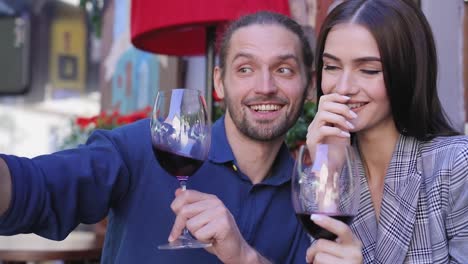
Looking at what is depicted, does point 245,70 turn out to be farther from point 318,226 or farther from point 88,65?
point 88,65

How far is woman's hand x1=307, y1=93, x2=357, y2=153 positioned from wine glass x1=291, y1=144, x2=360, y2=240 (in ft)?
0.55

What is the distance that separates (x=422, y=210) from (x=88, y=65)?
17.5 feet

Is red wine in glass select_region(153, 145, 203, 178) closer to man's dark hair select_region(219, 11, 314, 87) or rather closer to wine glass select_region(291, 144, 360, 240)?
wine glass select_region(291, 144, 360, 240)

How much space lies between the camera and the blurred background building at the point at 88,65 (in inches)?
86.7

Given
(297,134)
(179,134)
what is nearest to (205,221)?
(179,134)

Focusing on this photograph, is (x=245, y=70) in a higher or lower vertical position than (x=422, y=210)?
higher

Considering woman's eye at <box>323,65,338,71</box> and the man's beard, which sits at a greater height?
woman's eye at <box>323,65,338,71</box>

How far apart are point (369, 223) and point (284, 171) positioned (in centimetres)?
28

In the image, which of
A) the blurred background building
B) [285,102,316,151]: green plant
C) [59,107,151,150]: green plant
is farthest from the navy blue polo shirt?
[59,107,151,150]: green plant

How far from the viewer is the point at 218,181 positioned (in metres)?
1.44

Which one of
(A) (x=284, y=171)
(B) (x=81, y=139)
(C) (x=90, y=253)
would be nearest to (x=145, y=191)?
(A) (x=284, y=171)

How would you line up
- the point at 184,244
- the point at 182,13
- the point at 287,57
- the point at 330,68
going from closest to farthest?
1. the point at 184,244
2. the point at 330,68
3. the point at 287,57
4. the point at 182,13

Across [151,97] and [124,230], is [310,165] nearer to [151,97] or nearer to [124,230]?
[124,230]

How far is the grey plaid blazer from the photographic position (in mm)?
1228
